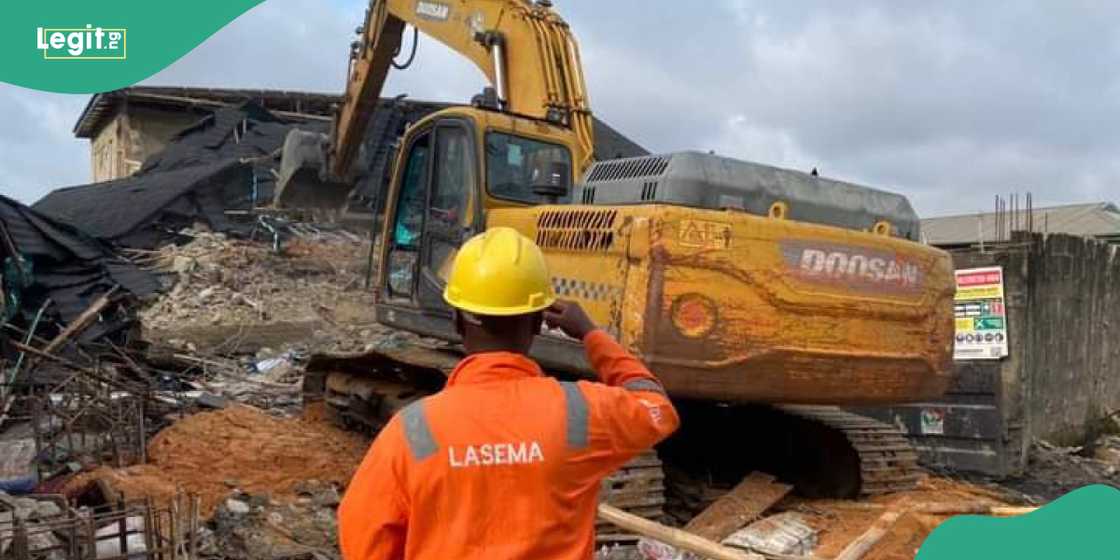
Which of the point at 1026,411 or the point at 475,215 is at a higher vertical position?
the point at 475,215

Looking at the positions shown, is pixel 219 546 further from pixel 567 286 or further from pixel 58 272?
pixel 58 272

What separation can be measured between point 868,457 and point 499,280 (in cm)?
507

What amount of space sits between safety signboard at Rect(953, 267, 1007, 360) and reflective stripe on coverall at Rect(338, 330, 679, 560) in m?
6.85

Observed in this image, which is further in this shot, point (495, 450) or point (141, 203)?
point (141, 203)

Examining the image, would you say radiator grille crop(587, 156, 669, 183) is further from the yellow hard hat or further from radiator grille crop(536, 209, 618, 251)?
the yellow hard hat

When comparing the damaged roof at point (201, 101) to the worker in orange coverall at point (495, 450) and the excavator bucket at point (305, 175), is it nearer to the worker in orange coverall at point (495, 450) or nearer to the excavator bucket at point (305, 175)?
the excavator bucket at point (305, 175)

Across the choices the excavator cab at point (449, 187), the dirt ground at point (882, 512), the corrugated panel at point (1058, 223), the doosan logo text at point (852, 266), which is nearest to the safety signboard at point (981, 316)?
the dirt ground at point (882, 512)

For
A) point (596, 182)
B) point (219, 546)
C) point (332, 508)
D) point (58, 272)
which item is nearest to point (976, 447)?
point (596, 182)

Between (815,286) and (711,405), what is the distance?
205cm

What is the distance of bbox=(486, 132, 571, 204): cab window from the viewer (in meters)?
6.26

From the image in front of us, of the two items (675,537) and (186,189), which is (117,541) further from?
(186,189)

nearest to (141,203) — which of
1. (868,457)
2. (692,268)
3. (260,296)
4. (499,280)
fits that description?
(260,296)

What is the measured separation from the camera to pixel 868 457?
6516 millimetres

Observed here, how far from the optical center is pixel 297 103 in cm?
2736
